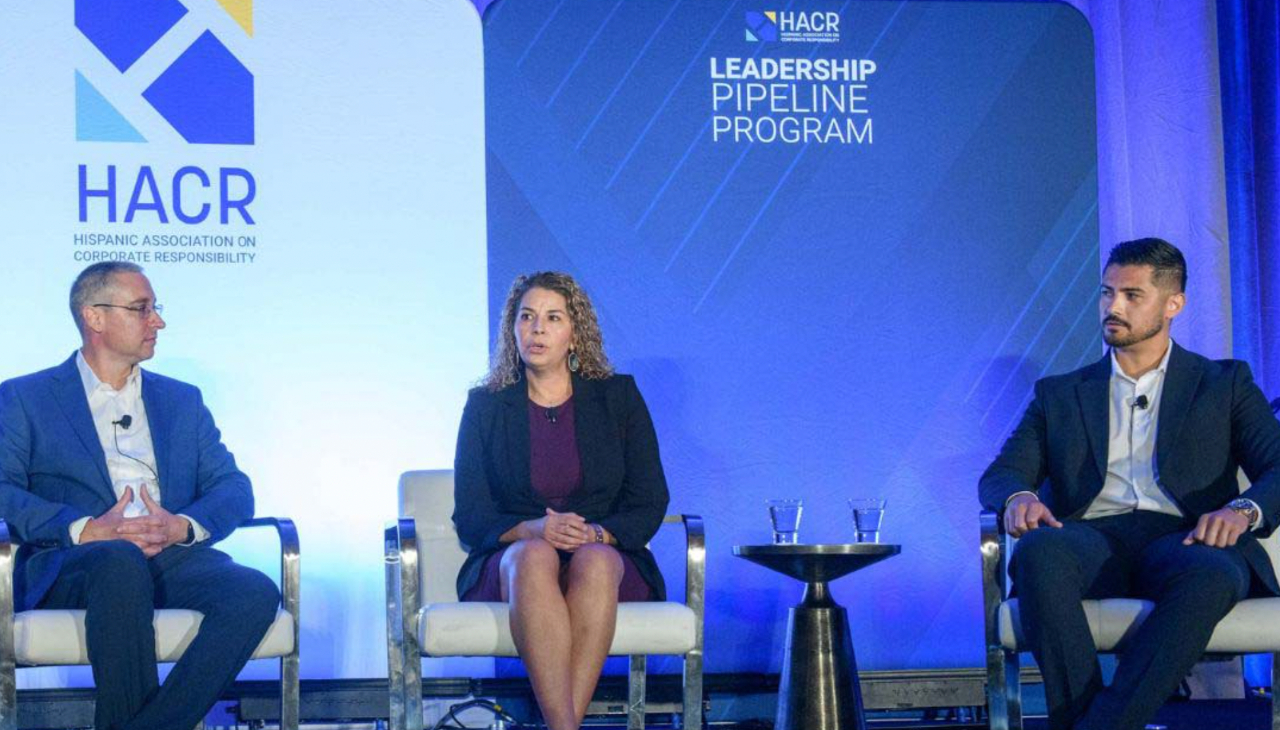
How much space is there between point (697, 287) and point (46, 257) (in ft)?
6.47

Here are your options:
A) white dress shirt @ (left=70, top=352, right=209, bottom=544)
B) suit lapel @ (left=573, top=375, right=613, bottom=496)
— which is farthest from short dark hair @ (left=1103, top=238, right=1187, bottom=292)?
white dress shirt @ (left=70, top=352, right=209, bottom=544)

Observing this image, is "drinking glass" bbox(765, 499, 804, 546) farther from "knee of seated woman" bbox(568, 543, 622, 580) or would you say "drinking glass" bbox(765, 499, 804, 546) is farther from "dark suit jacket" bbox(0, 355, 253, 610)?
"dark suit jacket" bbox(0, 355, 253, 610)

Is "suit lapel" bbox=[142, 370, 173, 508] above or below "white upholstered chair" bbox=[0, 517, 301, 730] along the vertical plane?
above

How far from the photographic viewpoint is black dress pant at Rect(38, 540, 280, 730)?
3510 millimetres

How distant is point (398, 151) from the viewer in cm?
484

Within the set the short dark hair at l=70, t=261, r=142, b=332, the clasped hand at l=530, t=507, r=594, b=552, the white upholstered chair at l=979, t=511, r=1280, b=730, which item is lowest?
the white upholstered chair at l=979, t=511, r=1280, b=730

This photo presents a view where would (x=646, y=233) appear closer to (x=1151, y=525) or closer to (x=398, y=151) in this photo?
(x=398, y=151)

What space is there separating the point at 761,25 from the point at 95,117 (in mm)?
2082

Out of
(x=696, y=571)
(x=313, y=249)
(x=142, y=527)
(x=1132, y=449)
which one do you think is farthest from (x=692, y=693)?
(x=313, y=249)

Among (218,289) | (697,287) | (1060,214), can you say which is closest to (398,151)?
(218,289)

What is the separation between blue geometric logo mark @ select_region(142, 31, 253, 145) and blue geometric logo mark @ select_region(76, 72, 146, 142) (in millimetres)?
118

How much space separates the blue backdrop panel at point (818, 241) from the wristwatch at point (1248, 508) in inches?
49.2

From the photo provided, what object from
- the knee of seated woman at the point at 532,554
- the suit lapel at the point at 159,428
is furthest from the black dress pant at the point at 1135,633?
the suit lapel at the point at 159,428

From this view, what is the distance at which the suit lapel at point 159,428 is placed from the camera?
4078 millimetres
